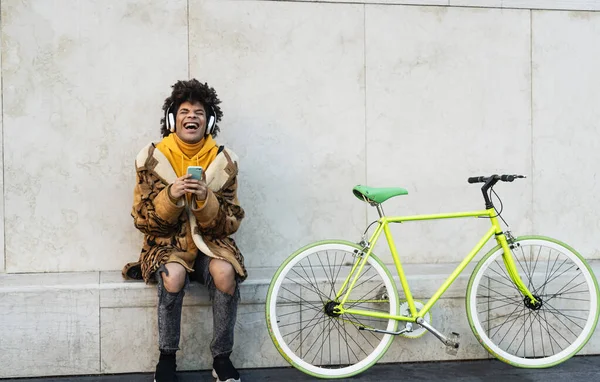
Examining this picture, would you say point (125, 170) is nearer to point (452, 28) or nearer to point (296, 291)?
point (296, 291)

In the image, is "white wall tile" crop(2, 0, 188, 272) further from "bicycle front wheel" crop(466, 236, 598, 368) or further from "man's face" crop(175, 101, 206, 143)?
"bicycle front wheel" crop(466, 236, 598, 368)

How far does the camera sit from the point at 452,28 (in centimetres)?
596

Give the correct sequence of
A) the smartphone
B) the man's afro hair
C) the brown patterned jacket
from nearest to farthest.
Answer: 1. the smartphone
2. the brown patterned jacket
3. the man's afro hair

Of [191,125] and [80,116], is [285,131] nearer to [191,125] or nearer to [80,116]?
[191,125]

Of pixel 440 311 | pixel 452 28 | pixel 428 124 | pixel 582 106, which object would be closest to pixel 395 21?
pixel 452 28

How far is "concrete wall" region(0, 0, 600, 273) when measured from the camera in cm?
546

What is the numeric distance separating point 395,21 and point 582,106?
1.67 m

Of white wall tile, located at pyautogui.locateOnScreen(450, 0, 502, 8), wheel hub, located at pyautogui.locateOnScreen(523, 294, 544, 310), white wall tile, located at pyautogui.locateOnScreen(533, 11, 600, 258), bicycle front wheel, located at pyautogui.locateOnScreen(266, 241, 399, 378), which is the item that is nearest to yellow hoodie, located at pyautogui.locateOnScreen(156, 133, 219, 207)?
bicycle front wheel, located at pyautogui.locateOnScreen(266, 241, 399, 378)

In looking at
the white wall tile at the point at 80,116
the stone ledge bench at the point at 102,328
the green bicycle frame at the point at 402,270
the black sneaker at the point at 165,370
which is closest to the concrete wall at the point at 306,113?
the white wall tile at the point at 80,116

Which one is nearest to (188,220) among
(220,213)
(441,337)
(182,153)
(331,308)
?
(220,213)

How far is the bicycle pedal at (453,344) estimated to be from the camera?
488 centimetres

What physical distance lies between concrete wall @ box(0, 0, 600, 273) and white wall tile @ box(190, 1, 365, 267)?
1cm

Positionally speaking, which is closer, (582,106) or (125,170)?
(125,170)

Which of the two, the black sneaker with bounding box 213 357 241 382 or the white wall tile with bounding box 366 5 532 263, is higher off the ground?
the white wall tile with bounding box 366 5 532 263
